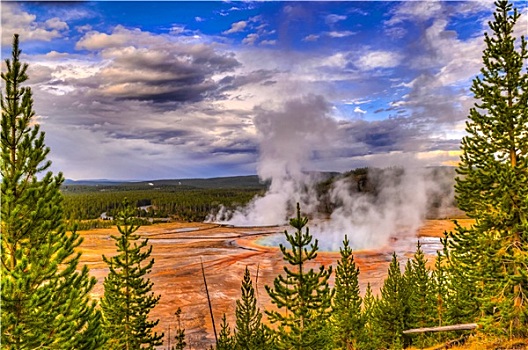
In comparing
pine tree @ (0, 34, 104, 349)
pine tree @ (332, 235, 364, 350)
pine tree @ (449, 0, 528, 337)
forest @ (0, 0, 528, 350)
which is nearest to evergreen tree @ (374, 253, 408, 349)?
forest @ (0, 0, 528, 350)

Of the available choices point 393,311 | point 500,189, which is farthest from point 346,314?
point 500,189

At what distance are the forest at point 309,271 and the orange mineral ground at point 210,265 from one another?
47.1ft

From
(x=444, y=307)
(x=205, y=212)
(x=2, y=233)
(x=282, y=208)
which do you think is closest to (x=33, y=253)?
(x=2, y=233)

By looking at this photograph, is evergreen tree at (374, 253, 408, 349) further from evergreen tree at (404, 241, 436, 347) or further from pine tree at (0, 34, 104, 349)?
pine tree at (0, 34, 104, 349)

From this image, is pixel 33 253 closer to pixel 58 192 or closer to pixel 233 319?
pixel 58 192

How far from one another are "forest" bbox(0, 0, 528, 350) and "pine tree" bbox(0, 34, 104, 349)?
24 mm

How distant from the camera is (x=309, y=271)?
16281 mm

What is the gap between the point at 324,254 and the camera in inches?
2371

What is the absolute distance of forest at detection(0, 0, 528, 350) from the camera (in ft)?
27.9

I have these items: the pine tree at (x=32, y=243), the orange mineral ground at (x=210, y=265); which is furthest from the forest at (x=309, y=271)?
the orange mineral ground at (x=210, y=265)

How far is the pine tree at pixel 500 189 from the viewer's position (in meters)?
13.5

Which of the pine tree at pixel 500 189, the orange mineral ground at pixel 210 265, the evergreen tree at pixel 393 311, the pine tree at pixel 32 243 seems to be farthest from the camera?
the orange mineral ground at pixel 210 265

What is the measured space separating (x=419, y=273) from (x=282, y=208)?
3574 inches

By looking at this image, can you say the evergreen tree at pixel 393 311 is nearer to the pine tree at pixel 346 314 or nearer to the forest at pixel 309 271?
the forest at pixel 309 271
